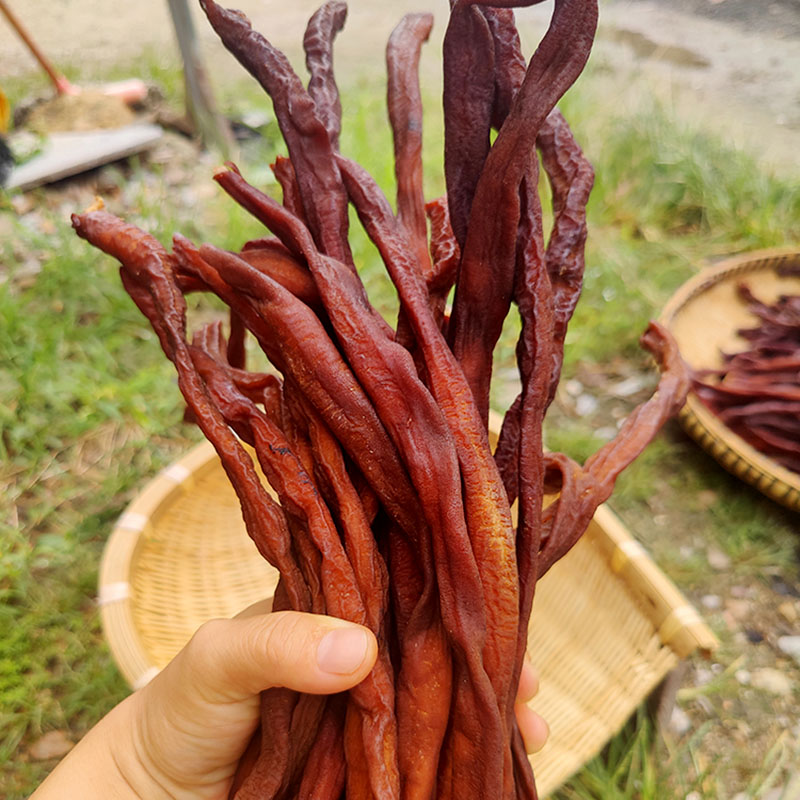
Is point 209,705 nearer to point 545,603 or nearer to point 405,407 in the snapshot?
point 405,407

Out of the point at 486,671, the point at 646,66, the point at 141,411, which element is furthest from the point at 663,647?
the point at 646,66

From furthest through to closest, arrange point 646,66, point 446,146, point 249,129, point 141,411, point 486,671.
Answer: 1. point 646,66
2. point 249,129
3. point 141,411
4. point 446,146
5. point 486,671

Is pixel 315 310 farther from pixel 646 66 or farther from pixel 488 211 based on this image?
pixel 646 66

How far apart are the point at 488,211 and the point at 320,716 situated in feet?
1.61

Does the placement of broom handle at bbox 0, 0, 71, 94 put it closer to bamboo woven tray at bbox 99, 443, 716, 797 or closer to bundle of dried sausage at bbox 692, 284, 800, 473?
bamboo woven tray at bbox 99, 443, 716, 797

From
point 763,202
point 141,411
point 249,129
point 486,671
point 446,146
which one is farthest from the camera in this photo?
point 249,129

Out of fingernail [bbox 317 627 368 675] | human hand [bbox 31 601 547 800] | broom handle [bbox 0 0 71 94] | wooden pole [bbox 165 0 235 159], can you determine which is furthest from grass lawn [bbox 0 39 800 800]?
fingernail [bbox 317 627 368 675]

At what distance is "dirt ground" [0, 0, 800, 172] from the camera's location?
3469mm

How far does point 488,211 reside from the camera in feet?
2.01

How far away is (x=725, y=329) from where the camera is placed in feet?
7.29

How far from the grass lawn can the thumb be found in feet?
2.44

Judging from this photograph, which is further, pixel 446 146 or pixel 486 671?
pixel 446 146

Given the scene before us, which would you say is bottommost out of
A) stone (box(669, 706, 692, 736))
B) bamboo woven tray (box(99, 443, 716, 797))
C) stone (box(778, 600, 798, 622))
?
stone (box(778, 600, 798, 622))

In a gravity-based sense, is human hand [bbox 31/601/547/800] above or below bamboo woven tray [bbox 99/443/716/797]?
above
